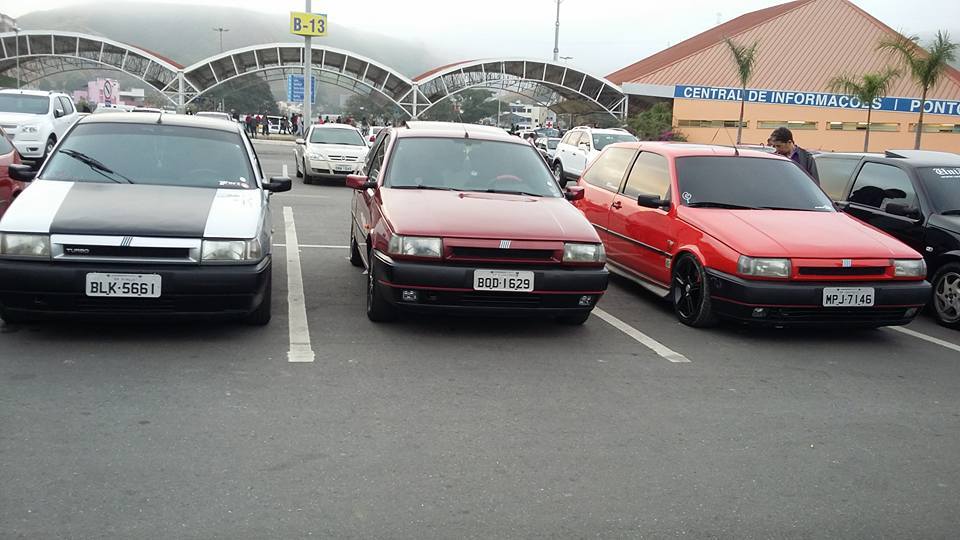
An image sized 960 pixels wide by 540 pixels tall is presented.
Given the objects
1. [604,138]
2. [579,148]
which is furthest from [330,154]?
[604,138]

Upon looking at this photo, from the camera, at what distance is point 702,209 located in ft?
25.1

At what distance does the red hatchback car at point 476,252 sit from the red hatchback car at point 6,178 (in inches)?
180

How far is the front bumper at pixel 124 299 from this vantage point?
545cm

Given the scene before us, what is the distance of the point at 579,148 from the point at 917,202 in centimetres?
1491

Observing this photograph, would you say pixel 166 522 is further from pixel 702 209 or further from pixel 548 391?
pixel 702 209

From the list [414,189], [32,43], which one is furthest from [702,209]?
[32,43]

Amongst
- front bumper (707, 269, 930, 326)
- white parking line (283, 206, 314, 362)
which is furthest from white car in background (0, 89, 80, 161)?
front bumper (707, 269, 930, 326)

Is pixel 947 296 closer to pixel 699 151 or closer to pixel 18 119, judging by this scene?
pixel 699 151

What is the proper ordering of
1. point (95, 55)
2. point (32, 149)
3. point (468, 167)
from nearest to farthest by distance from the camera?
1. point (468, 167)
2. point (32, 149)
3. point (95, 55)

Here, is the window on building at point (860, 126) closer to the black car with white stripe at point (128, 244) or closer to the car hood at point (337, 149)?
the car hood at point (337, 149)

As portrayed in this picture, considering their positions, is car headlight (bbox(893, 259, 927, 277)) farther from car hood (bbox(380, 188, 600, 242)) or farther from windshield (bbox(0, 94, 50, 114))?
windshield (bbox(0, 94, 50, 114))

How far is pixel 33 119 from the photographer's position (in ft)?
61.4

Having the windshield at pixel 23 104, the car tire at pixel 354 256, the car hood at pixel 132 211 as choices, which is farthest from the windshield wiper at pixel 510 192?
the windshield at pixel 23 104

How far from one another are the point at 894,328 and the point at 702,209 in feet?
6.69
